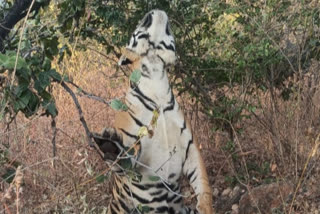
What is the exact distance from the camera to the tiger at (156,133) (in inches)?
101

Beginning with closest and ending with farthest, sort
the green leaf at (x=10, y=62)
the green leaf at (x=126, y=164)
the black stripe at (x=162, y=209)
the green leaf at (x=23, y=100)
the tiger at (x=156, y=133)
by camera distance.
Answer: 1. the green leaf at (x=10, y=62)
2. the green leaf at (x=23, y=100)
3. the green leaf at (x=126, y=164)
4. the tiger at (x=156, y=133)
5. the black stripe at (x=162, y=209)

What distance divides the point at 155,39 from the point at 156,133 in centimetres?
43

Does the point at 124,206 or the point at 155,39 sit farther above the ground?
the point at 155,39

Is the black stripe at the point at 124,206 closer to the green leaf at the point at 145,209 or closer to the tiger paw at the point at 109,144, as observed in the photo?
the green leaf at the point at 145,209

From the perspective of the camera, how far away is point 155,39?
8.70 ft

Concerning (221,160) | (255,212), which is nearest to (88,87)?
(221,160)

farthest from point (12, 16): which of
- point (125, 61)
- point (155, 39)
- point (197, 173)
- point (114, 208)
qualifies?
point (197, 173)

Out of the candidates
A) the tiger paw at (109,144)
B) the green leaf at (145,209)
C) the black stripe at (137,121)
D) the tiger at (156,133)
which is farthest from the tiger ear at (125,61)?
the green leaf at (145,209)

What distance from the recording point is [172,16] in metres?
3.55

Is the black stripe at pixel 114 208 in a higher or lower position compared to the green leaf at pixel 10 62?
lower

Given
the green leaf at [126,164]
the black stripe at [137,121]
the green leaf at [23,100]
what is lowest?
the green leaf at [126,164]

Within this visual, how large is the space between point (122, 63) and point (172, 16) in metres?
0.94

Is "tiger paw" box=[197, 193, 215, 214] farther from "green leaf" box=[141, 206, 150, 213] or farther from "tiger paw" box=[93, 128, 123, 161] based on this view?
"tiger paw" box=[93, 128, 123, 161]

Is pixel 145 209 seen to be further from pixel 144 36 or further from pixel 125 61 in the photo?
pixel 144 36
